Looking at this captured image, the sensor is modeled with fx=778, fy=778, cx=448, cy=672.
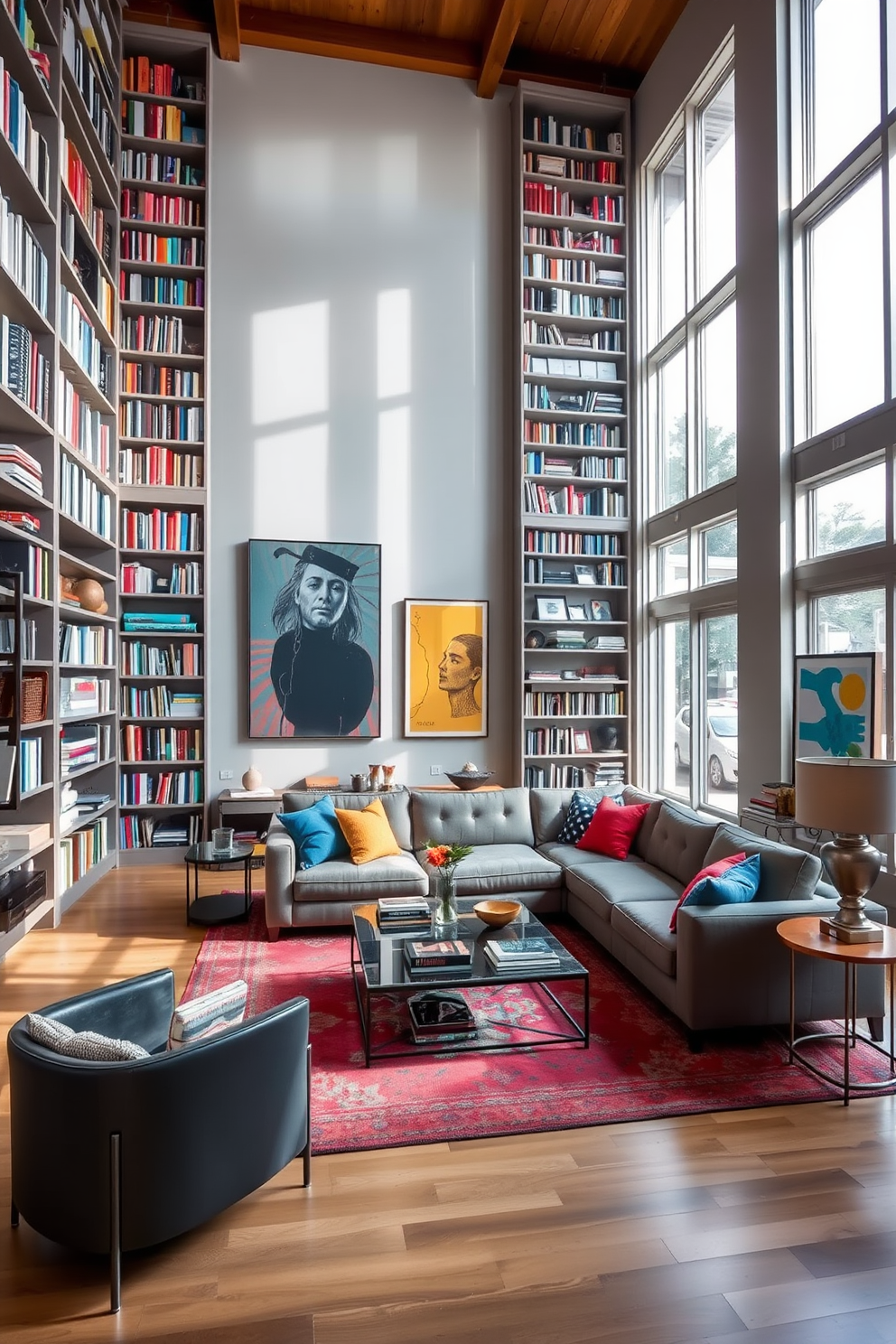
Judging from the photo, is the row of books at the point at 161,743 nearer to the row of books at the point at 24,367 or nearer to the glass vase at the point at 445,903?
the row of books at the point at 24,367

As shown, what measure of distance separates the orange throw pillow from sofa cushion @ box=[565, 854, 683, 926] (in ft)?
3.60

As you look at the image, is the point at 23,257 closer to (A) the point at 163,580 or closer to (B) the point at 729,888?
(A) the point at 163,580

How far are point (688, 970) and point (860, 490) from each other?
10.3 feet

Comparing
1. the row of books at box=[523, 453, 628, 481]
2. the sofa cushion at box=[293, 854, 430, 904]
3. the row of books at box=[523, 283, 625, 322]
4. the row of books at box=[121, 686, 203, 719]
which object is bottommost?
the sofa cushion at box=[293, 854, 430, 904]

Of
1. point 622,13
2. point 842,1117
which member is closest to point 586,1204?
point 842,1117

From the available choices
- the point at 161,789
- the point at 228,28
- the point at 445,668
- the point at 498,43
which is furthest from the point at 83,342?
the point at 498,43

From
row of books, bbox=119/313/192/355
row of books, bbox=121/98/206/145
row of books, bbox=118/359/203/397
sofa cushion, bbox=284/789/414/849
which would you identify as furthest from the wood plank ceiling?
sofa cushion, bbox=284/789/414/849

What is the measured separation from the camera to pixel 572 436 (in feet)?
23.5

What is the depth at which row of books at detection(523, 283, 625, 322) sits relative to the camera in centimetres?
704

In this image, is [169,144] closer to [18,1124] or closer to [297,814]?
[297,814]

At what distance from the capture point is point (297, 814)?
4.70 m

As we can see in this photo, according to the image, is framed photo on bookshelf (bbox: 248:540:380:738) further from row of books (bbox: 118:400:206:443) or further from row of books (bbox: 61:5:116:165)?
row of books (bbox: 61:5:116:165)

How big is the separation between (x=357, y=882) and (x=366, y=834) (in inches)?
13.0

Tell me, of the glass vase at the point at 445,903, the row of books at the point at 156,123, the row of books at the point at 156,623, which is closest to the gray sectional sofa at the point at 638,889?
the glass vase at the point at 445,903
